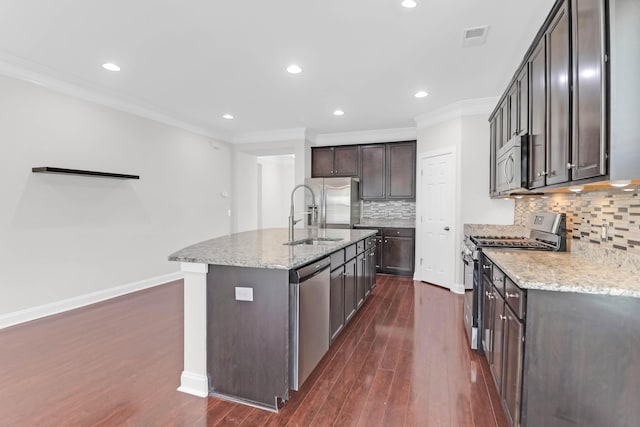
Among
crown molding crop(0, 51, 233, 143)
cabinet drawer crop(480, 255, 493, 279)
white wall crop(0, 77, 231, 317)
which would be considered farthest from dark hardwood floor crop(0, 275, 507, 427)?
crown molding crop(0, 51, 233, 143)

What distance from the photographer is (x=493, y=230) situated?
420 cm

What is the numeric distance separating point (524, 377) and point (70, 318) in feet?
13.7

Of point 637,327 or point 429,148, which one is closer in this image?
point 637,327

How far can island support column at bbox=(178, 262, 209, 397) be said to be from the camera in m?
2.08

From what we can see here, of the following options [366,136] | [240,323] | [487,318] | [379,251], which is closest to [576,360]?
[487,318]

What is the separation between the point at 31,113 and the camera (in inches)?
132

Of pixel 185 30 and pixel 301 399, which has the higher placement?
pixel 185 30

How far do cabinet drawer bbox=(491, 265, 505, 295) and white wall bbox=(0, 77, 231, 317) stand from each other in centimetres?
444

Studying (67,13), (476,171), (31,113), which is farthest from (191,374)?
→ (476,171)

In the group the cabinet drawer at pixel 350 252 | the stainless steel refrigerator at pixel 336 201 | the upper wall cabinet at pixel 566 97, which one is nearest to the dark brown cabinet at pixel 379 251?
the stainless steel refrigerator at pixel 336 201

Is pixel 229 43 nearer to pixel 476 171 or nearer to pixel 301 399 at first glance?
pixel 301 399

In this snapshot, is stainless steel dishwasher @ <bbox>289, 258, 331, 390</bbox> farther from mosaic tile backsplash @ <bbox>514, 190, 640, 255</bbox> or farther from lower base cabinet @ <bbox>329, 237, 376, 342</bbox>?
mosaic tile backsplash @ <bbox>514, 190, 640, 255</bbox>

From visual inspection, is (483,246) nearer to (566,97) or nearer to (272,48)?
(566,97)

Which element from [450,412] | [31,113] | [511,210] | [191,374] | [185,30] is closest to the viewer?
[450,412]
